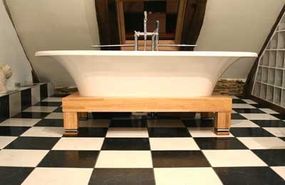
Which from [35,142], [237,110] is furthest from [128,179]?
[237,110]

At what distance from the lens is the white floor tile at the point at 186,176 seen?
4.35 feet

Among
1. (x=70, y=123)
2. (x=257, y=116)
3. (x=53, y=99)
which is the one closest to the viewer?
(x=70, y=123)

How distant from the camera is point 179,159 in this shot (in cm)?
162

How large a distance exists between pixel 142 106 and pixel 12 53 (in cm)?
177

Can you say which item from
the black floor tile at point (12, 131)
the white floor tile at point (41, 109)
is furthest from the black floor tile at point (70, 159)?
the white floor tile at point (41, 109)

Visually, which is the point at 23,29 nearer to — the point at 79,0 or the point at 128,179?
the point at 79,0

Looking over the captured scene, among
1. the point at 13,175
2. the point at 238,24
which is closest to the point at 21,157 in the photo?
the point at 13,175

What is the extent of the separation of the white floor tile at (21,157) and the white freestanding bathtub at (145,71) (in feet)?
1.92

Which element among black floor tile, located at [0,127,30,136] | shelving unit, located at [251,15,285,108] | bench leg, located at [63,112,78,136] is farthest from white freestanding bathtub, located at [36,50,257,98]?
shelving unit, located at [251,15,285,108]

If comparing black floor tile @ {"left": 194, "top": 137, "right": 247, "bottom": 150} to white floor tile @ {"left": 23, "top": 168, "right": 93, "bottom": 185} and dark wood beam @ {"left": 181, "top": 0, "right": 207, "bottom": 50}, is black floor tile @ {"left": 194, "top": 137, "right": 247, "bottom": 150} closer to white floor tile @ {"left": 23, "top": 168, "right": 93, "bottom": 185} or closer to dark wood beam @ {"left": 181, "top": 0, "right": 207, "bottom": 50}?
white floor tile @ {"left": 23, "top": 168, "right": 93, "bottom": 185}

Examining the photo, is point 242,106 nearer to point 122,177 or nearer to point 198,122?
point 198,122

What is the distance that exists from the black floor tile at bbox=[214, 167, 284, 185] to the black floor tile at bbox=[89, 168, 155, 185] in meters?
0.34

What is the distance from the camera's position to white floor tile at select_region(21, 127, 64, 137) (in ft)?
6.78

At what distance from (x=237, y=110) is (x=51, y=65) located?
2.16 meters
